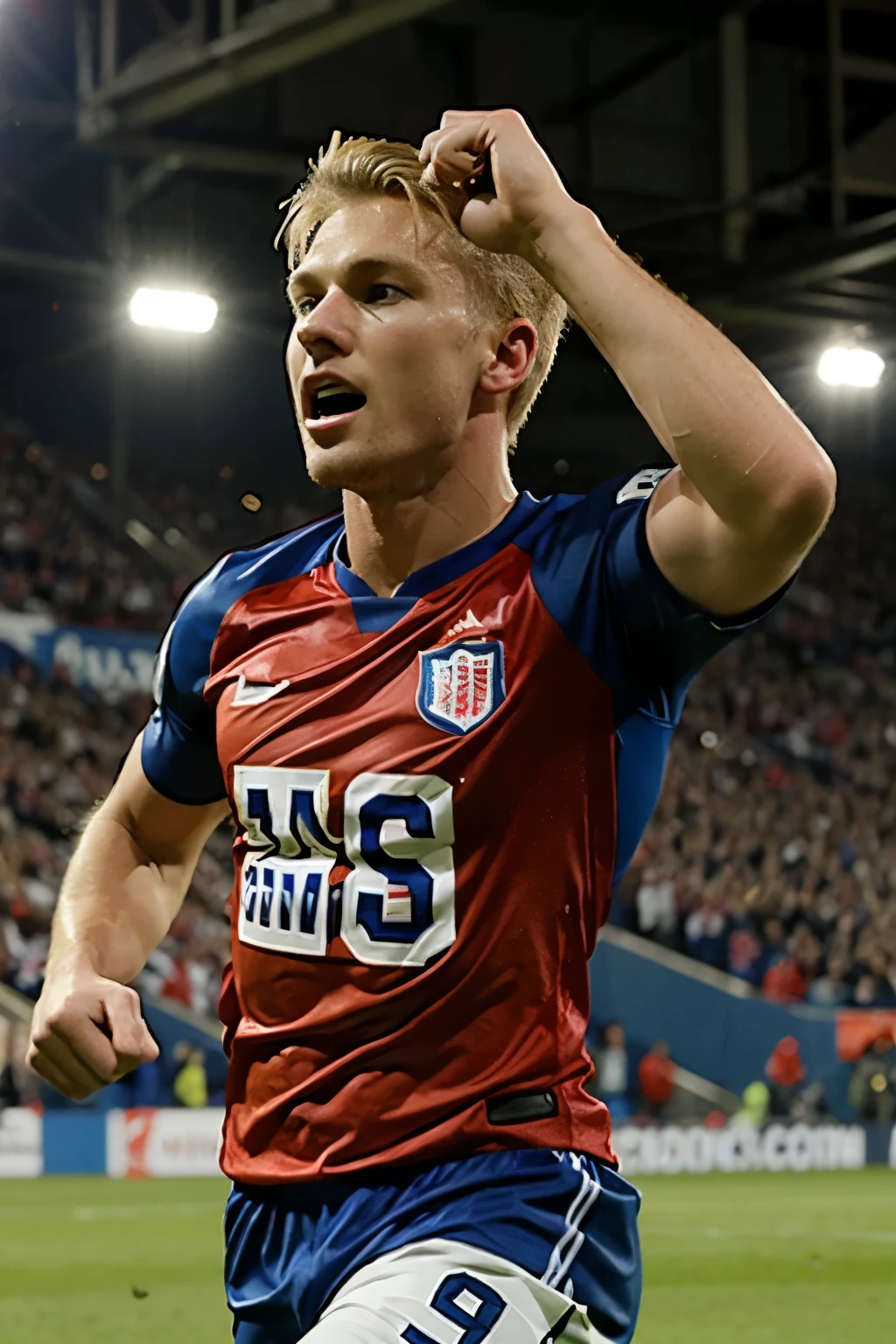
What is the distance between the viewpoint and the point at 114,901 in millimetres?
2812

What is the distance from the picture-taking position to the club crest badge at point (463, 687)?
7.95 ft

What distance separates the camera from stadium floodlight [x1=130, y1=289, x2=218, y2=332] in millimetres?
17516

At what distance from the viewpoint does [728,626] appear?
2.28m

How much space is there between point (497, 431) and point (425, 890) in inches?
28.1

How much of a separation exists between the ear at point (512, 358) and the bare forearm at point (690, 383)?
0.35 m

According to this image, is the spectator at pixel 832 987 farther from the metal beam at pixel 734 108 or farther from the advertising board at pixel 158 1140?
the metal beam at pixel 734 108

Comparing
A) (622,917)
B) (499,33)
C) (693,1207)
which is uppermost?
(499,33)

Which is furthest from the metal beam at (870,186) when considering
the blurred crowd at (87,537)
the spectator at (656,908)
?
the blurred crowd at (87,537)

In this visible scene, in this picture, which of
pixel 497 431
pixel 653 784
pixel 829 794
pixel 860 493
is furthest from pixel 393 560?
pixel 860 493

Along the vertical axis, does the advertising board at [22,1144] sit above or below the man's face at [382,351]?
below

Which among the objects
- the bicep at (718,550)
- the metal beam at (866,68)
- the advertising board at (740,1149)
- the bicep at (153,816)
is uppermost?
the metal beam at (866,68)

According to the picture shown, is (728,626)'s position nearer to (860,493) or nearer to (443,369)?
(443,369)

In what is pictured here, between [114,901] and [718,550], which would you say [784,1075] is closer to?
[114,901]

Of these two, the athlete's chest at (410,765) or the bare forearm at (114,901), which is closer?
the athlete's chest at (410,765)
